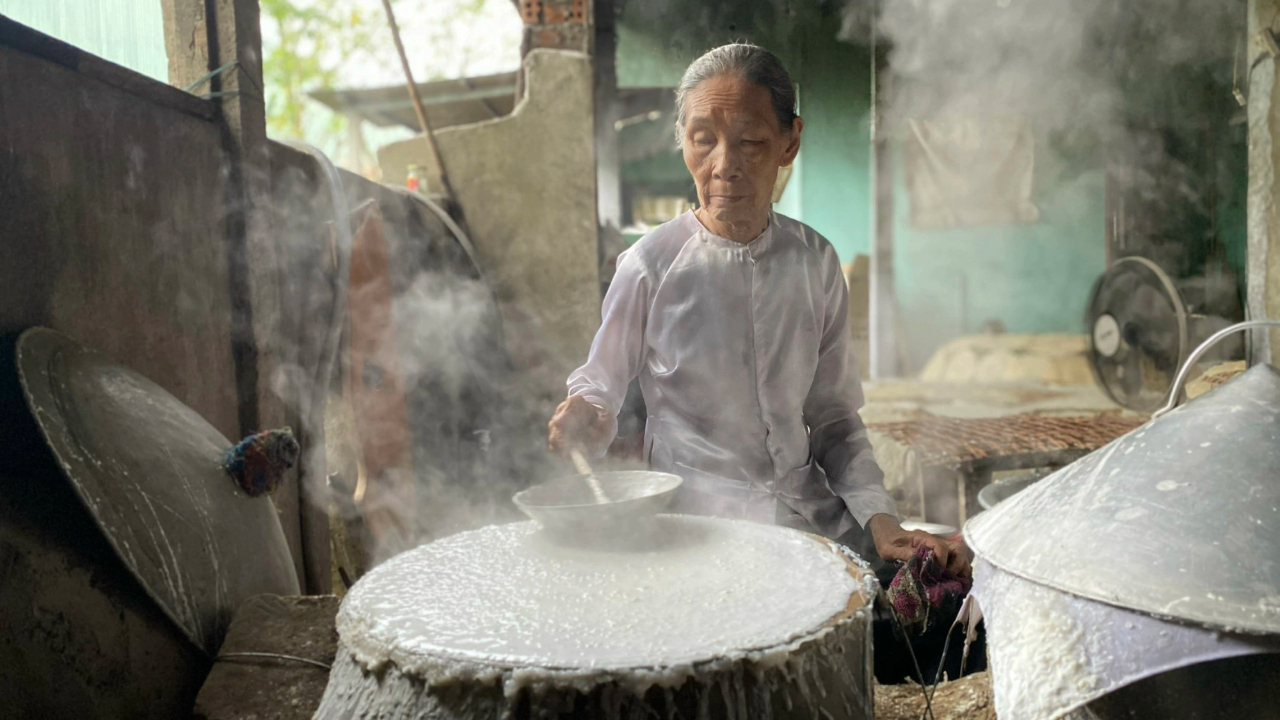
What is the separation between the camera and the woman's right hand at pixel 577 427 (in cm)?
193

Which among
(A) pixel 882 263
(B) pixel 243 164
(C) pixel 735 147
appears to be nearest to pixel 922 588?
(C) pixel 735 147

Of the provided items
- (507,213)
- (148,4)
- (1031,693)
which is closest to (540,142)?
(507,213)

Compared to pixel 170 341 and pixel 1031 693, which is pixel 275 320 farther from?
pixel 1031 693

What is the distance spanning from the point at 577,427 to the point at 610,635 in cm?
85

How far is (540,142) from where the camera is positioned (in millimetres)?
5152

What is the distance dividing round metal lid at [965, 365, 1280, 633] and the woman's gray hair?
1.27 m

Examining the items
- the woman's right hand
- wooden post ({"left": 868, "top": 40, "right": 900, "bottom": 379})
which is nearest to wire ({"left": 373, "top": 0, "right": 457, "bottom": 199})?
the woman's right hand

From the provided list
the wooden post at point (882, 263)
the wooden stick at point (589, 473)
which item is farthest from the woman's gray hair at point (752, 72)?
the wooden post at point (882, 263)

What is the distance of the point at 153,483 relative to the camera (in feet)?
6.31

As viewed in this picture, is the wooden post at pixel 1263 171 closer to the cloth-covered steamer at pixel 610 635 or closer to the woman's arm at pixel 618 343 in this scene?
the woman's arm at pixel 618 343

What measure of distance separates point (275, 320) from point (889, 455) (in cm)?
385

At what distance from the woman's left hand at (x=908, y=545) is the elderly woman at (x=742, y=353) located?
7 cm

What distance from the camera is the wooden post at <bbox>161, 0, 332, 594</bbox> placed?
9.33 feet

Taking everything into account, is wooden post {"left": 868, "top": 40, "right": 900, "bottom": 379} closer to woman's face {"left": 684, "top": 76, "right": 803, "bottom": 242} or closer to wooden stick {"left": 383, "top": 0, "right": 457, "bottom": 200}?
wooden stick {"left": 383, "top": 0, "right": 457, "bottom": 200}
